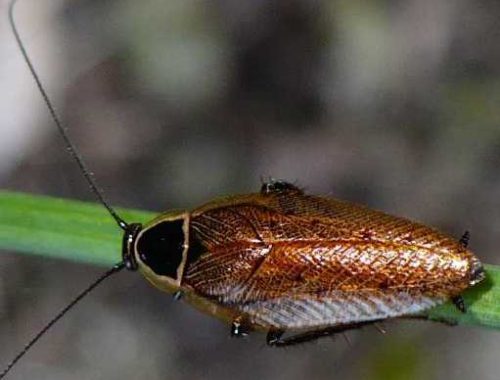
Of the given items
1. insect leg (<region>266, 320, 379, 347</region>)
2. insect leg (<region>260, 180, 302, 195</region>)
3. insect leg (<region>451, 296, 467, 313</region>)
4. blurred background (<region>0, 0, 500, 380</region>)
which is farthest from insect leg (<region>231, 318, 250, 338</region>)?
blurred background (<region>0, 0, 500, 380</region>)

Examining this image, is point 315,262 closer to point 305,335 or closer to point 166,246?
point 305,335

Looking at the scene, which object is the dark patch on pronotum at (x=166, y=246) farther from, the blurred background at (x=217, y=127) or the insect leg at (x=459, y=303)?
the blurred background at (x=217, y=127)

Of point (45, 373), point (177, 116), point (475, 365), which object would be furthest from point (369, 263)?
point (45, 373)

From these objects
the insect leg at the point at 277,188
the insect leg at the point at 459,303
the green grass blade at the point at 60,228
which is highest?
the insect leg at the point at 459,303

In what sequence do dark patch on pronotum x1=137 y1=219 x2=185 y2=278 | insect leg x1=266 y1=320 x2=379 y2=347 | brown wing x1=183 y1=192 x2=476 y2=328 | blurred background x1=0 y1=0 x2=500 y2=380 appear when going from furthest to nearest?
blurred background x1=0 y1=0 x2=500 y2=380 → dark patch on pronotum x1=137 y1=219 x2=185 y2=278 → insect leg x1=266 y1=320 x2=379 y2=347 → brown wing x1=183 y1=192 x2=476 y2=328

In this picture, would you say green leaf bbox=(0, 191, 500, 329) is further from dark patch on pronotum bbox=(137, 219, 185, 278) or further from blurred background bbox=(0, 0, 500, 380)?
blurred background bbox=(0, 0, 500, 380)

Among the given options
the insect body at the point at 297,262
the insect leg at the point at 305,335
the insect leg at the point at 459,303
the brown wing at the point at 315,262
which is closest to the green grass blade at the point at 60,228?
the insect body at the point at 297,262

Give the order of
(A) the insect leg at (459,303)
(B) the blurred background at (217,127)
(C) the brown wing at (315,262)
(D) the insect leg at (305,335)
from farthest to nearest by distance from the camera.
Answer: (B) the blurred background at (217,127) < (D) the insect leg at (305,335) < (C) the brown wing at (315,262) < (A) the insect leg at (459,303)

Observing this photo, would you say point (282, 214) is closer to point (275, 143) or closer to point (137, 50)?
point (275, 143)
